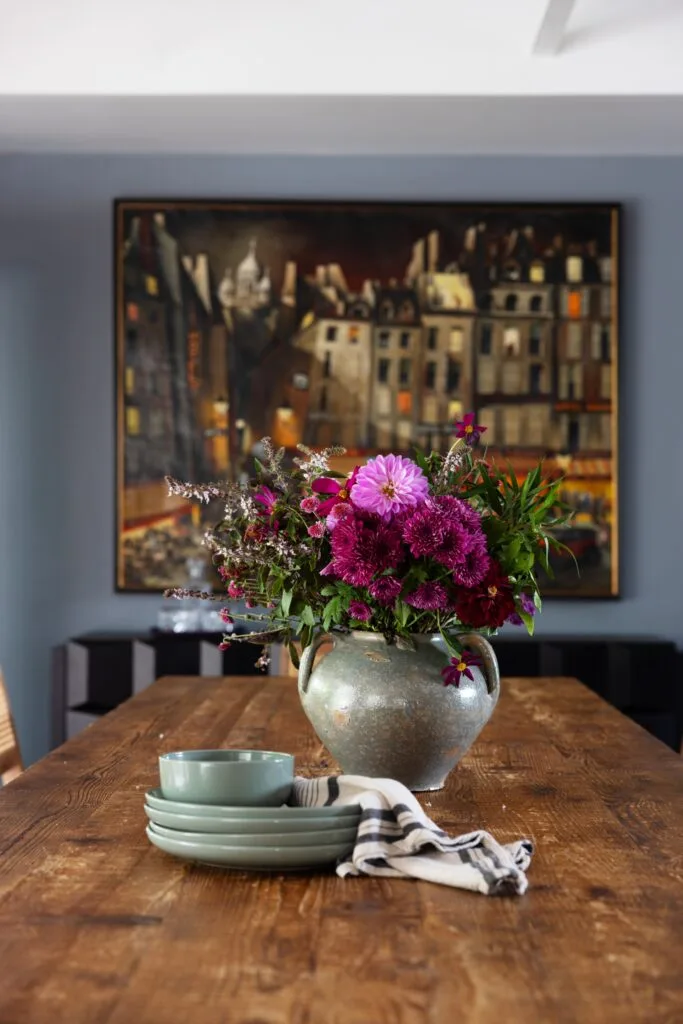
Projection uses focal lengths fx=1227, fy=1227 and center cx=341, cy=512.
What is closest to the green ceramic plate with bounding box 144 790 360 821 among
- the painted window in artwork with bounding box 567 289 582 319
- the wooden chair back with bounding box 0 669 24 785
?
the wooden chair back with bounding box 0 669 24 785

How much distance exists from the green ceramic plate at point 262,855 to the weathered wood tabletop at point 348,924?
0.05ft

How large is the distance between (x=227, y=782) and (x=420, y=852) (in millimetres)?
211

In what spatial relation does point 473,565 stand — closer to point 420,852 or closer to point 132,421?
point 420,852

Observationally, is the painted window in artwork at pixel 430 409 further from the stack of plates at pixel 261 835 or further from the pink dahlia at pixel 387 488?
the stack of plates at pixel 261 835

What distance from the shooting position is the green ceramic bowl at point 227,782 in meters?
1.27

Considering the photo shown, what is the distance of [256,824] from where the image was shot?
121 cm

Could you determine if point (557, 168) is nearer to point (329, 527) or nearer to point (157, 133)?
point (157, 133)

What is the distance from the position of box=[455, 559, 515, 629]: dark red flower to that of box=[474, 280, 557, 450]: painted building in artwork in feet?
10.4

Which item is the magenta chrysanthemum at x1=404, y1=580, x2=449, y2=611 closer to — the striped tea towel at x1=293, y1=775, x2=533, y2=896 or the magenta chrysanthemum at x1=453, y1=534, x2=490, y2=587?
the magenta chrysanthemum at x1=453, y1=534, x2=490, y2=587
